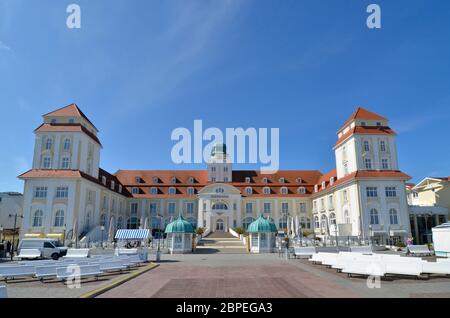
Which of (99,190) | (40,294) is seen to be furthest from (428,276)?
(99,190)

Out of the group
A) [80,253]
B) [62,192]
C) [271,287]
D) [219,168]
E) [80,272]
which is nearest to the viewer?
[271,287]

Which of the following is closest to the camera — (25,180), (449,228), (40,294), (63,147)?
(40,294)

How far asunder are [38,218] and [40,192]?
3135 mm

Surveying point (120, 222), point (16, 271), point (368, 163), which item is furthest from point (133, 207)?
point (16, 271)

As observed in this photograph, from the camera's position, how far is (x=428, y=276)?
14234 mm

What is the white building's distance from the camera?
38.7 meters

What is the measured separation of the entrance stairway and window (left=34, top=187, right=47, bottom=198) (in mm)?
19924

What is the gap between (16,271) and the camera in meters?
13.5

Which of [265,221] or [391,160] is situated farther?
[391,160]

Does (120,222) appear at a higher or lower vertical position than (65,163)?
lower

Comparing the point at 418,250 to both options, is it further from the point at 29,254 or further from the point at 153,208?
the point at 153,208

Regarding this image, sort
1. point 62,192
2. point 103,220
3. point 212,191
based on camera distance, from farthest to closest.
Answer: point 212,191, point 103,220, point 62,192

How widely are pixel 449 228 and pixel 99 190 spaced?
40.3 metres
